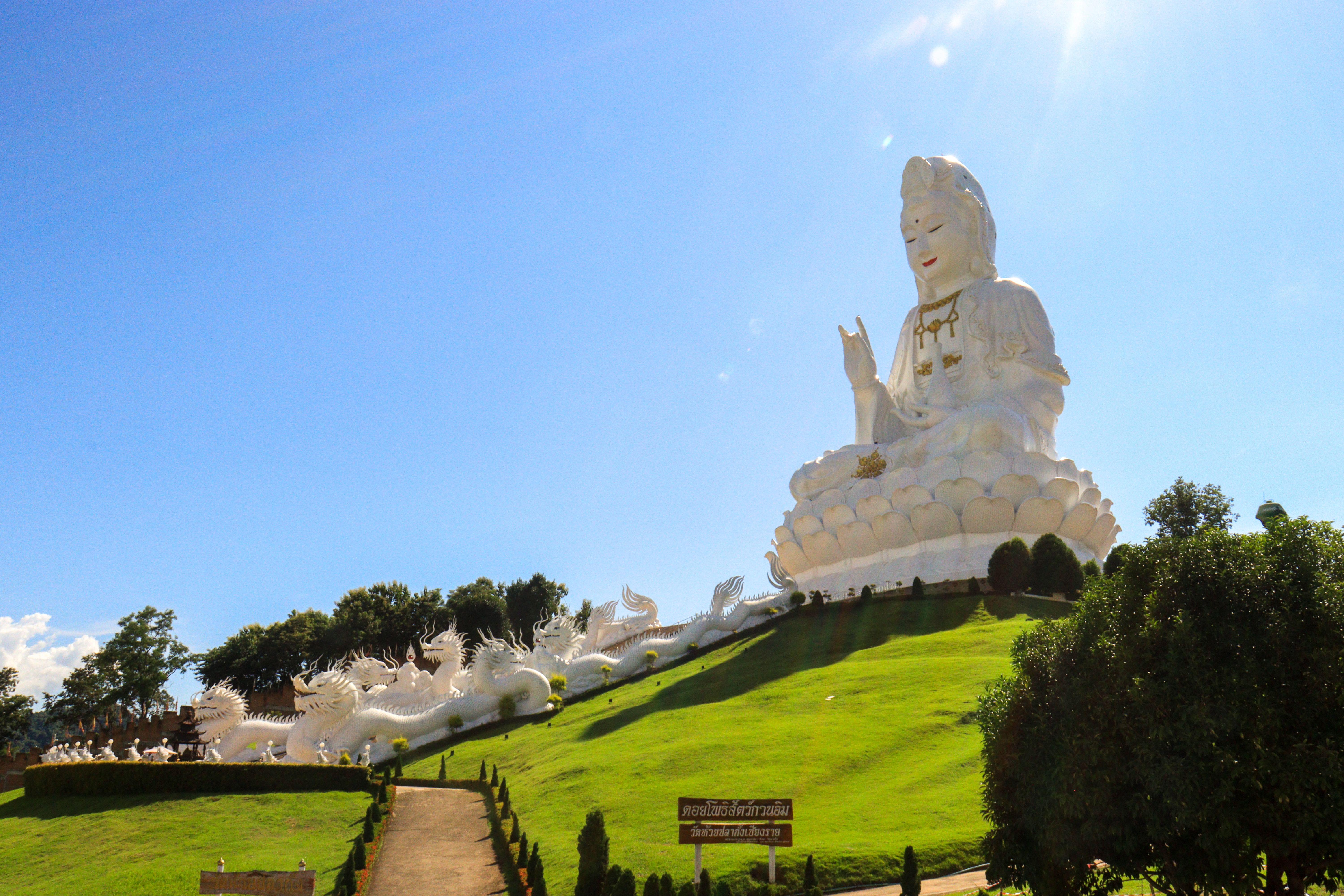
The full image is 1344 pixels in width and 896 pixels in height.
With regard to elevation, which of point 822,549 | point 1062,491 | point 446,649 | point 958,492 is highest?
point 958,492

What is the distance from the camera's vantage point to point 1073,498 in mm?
29531

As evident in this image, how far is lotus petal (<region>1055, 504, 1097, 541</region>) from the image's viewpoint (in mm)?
29453

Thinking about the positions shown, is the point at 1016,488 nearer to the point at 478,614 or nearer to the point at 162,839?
the point at 162,839

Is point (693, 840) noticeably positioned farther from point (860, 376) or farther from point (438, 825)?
point (860, 376)

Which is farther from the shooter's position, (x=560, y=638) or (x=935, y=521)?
(x=560, y=638)

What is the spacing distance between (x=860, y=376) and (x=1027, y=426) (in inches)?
242

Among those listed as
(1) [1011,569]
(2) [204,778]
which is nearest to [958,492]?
(1) [1011,569]

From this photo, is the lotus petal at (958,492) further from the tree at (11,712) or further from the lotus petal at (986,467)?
the tree at (11,712)

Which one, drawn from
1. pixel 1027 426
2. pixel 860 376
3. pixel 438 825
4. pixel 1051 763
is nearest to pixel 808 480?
pixel 860 376

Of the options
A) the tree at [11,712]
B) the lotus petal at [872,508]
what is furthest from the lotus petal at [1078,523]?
the tree at [11,712]

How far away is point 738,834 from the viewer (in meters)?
10.8

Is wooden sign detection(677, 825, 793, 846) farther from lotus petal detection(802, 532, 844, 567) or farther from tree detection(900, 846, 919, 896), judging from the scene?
lotus petal detection(802, 532, 844, 567)

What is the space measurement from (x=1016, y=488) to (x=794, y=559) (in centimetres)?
781

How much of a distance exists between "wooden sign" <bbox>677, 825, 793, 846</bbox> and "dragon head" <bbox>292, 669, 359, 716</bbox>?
16.7 m
